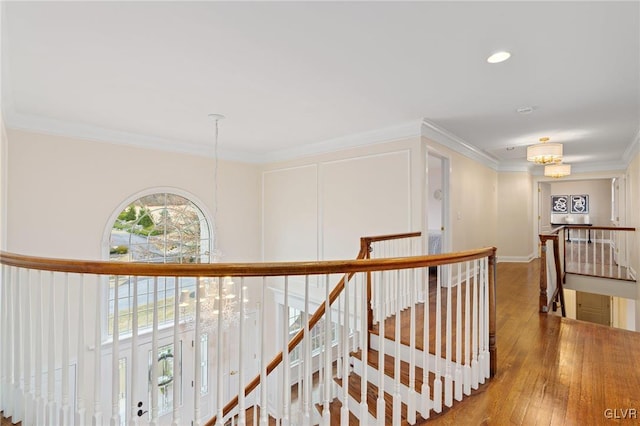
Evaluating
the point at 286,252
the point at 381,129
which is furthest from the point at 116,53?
the point at 286,252

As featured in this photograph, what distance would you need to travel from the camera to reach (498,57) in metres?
2.21

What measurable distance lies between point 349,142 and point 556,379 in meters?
3.47

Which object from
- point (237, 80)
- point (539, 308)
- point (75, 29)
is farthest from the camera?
point (539, 308)

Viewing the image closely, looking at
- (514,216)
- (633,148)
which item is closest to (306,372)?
(633,148)

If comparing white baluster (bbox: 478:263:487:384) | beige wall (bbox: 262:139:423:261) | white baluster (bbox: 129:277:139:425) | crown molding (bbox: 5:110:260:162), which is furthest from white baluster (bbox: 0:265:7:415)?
beige wall (bbox: 262:139:423:261)

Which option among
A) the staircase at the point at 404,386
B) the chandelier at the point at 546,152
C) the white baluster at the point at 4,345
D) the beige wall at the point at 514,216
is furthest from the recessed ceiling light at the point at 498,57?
the beige wall at the point at 514,216

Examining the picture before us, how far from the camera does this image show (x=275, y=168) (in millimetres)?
5746

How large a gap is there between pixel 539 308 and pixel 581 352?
103cm

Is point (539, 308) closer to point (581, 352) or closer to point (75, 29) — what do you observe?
point (581, 352)

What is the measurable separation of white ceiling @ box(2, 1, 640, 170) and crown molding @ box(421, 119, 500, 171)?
109mm

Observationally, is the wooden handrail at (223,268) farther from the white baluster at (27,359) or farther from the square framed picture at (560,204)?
the square framed picture at (560,204)

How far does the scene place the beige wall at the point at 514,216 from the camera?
22.8ft

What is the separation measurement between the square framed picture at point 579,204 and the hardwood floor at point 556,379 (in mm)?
9270

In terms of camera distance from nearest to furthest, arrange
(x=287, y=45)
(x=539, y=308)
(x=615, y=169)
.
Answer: (x=287, y=45) < (x=539, y=308) < (x=615, y=169)
